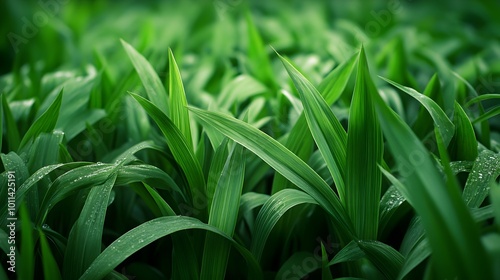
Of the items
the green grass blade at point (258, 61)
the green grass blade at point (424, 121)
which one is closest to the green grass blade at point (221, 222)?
the green grass blade at point (424, 121)

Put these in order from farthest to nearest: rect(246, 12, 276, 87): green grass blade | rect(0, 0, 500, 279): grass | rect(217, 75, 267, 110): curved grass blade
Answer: rect(246, 12, 276, 87): green grass blade → rect(217, 75, 267, 110): curved grass blade → rect(0, 0, 500, 279): grass

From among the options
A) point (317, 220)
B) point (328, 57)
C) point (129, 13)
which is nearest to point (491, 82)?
point (328, 57)

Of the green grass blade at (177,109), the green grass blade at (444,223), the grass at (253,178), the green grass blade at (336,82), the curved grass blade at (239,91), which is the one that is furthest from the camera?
the curved grass blade at (239,91)

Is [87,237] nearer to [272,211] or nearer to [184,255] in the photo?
[184,255]

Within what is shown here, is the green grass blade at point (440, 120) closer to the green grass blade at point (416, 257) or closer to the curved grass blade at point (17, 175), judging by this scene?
the green grass blade at point (416, 257)

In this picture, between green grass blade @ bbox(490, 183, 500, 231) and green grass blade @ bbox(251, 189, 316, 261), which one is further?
green grass blade @ bbox(251, 189, 316, 261)

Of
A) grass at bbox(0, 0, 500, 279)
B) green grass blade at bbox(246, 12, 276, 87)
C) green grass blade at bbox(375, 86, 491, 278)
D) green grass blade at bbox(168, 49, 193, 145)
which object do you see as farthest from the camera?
green grass blade at bbox(246, 12, 276, 87)

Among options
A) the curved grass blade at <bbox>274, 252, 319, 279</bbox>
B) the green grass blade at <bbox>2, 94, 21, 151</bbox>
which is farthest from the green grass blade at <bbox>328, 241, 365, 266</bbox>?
the green grass blade at <bbox>2, 94, 21, 151</bbox>

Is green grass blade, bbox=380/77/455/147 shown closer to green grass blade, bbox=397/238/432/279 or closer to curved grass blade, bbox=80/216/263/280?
green grass blade, bbox=397/238/432/279
